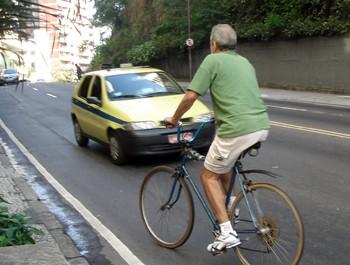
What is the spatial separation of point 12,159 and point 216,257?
6.83 m

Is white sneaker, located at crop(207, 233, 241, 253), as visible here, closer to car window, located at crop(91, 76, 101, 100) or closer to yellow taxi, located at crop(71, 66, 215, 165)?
yellow taxi, located at crop(71, 66, 215, 165)

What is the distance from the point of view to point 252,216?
449 centimetres

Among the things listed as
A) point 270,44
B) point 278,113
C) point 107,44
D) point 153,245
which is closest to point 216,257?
point 153,245

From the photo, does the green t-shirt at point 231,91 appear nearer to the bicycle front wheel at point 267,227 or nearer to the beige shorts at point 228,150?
the beige shorts at point 228,150

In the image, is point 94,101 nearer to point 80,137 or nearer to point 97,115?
point 97,115

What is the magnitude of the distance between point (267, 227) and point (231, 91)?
41.0 inches

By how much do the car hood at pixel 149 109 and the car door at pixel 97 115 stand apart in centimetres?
32

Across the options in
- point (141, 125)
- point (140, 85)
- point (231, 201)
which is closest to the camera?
point (231, 201)

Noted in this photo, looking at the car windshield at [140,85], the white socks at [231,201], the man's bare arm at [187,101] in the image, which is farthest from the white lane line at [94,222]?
the car windshield at [140,85]

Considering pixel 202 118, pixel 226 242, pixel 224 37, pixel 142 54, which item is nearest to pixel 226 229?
pixel 226 242

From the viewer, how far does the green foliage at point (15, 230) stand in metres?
5.17

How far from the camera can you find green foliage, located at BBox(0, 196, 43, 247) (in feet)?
17.0

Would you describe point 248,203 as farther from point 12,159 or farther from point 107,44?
point 107,44

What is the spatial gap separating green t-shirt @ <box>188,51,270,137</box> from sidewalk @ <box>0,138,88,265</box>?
1.69m
